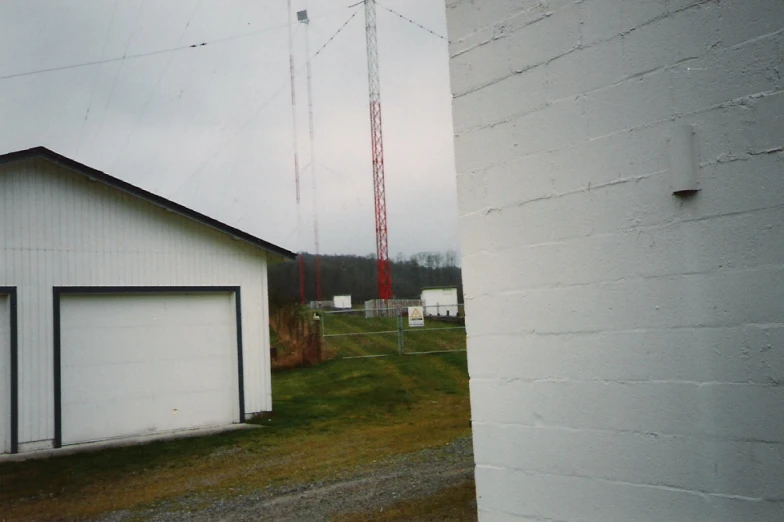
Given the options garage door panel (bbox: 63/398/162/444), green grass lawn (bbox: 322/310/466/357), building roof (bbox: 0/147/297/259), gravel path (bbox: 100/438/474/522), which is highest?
building roof (bbox: 0/147/297/259)

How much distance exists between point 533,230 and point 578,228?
0.80 feet

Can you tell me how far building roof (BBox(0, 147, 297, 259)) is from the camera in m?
12.0

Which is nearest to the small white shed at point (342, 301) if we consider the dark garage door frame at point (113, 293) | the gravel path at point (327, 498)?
the dark garage door frame at point (113, 293)

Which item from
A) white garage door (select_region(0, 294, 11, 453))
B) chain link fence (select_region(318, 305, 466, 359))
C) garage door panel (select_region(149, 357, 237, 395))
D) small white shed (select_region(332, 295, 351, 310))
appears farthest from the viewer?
small white shed (select_region(332, 295, 351, 310))

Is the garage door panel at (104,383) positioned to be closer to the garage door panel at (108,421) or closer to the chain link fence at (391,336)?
the garage door panel at (108,421)

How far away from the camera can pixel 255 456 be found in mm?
10781

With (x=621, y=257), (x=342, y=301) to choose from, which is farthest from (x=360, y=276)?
(x=621, y=257)

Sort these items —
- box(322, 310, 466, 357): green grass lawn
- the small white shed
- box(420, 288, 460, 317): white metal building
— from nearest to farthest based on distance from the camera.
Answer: box(322, 310, 466, 357): green grass lawn < box(420, 288, 460, 317): white metal building < the small white shed

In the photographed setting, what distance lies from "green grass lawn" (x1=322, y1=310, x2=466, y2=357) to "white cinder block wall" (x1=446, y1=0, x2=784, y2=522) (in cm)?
2012

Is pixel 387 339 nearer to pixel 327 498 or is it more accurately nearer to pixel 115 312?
pixel 115 312

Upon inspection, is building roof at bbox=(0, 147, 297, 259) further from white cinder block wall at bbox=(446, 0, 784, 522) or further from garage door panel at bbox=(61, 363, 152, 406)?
white cinder block wall at bbox=(446, 0, 784, 522)

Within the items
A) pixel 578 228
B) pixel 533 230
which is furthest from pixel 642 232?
pixel 533 230

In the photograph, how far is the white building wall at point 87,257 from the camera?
39.1ft

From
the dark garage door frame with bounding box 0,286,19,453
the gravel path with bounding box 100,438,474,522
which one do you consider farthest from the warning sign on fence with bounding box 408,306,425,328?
the gravel path with bounding box 100,438,474,522
